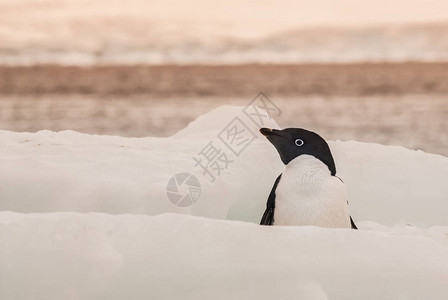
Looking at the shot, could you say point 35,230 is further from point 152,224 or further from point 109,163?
point 109,163

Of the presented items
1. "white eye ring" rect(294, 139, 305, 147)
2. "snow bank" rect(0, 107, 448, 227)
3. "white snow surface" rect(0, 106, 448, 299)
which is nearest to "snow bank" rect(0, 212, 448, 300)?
"white snow surface" rect(0, 106, 448, 299)

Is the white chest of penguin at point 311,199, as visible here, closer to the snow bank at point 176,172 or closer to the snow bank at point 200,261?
the snow bank at point 176,172

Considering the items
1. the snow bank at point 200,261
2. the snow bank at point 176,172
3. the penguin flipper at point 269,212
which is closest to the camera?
the snow bank at point 200,261

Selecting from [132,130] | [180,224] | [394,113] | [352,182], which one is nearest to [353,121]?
[394,113]

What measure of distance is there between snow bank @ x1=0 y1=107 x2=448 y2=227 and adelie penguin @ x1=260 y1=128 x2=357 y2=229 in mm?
270

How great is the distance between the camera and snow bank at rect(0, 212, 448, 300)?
3121 millimetres

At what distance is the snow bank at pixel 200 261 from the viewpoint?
3.12m

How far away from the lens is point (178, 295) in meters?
3.12

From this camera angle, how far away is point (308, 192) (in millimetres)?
4227

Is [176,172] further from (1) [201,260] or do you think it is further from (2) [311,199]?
(1) [201,260]

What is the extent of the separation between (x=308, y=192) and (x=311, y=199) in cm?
4

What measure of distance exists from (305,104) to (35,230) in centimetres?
3610

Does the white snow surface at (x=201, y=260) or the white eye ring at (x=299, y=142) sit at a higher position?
the white eye ring at (x=299, y=142)

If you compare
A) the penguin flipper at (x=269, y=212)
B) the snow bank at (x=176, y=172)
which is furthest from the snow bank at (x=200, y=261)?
the penguin flipper at (x=269, y=212)
